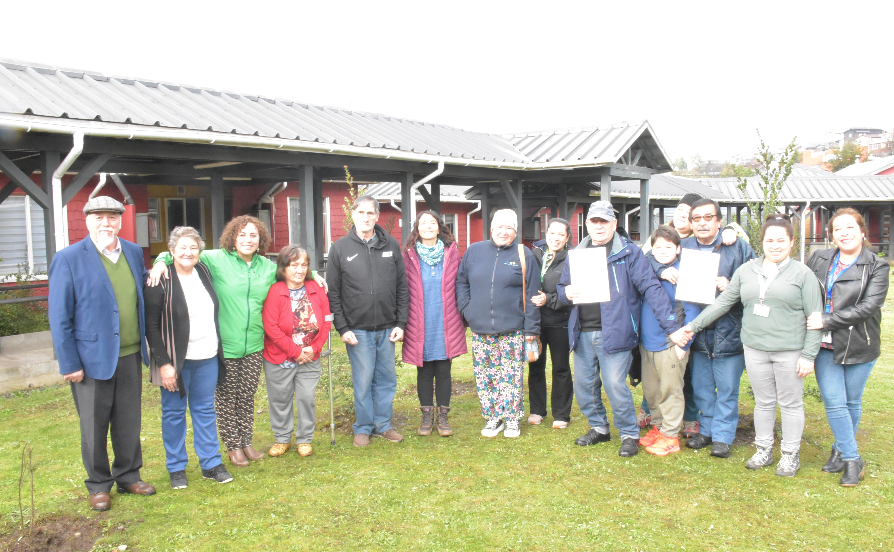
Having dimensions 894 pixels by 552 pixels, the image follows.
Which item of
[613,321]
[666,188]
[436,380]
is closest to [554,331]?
[613,321]

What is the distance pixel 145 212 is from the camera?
1257 centimetres

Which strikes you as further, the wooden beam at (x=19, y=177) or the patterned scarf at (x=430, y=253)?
the wooden beam at (x=19, y=177)

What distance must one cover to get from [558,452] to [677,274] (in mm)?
1580

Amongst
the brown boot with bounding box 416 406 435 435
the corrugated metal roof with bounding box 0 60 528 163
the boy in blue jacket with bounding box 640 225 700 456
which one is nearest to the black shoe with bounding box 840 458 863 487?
the boy in blue jacket with bounding box 640 225 700 456

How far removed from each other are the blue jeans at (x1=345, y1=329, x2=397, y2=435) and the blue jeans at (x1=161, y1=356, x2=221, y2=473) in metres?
1.09

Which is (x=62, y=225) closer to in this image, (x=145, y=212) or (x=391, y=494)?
(x=391, y=494)

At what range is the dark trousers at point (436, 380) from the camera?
5031 mm

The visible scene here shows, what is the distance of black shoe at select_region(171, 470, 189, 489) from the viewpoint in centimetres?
402

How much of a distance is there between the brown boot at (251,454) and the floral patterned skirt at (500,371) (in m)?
1.75

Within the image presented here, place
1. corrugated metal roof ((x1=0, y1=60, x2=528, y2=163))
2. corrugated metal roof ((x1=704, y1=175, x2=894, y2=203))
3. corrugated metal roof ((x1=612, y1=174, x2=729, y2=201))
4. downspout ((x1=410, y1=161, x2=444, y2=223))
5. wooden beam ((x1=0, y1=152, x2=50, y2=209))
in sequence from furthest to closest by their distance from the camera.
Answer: corrugated metal roof ((x1=704, y1=175, x2=894, y2=203)), corrugated metal roof ((x1=612, y1=174, x2=729, y2=201)), downspout ((x1=410, y1=161, x2=444, y2=223)), corrugated metal roof ((x1=0, y1=60, x2=528, y2=163)), wooden beam ((x1=0, y1=152, x2=50, y2=209))

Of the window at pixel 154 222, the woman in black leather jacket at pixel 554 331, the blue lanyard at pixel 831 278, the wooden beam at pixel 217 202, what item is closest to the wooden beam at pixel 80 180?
the wooden beam at pixel 217 202

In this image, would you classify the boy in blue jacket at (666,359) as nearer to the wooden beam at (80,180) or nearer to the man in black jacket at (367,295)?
the man in black jacket at (367,295)

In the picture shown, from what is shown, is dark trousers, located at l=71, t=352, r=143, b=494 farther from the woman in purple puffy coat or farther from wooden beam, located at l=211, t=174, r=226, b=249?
wooden beam, located at l=211, t=174, r=226, b=249

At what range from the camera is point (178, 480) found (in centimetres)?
404
